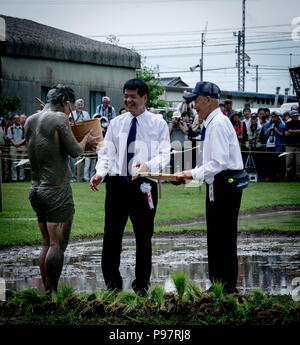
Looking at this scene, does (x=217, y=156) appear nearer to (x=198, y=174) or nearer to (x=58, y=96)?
(x=198, y=174)

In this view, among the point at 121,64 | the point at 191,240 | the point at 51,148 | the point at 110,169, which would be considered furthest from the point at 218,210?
the point at 121,64

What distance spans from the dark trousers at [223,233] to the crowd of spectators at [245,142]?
→ 44.4ft

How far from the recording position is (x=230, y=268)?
22.2 ft

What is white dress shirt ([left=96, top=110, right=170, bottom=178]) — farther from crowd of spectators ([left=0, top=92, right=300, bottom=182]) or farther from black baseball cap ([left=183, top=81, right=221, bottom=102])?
crowd of spectators ([left=0, top=92, right=300, bottom=182])

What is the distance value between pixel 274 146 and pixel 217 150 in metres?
16.2

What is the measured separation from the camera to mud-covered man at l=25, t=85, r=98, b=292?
6.83 meters

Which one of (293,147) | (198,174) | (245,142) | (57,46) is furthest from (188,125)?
(198,174)

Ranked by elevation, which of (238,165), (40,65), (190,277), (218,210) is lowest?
(190,277)

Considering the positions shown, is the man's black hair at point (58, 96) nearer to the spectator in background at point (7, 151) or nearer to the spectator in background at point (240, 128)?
the spectator in background at point (240, 128)

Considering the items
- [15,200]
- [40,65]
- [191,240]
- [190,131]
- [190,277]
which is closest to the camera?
[190,277]

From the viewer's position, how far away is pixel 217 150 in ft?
21.0

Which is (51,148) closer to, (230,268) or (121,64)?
(230,268)

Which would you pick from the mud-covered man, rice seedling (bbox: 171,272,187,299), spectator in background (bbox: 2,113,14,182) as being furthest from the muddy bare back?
spectator in background (bbox: 2,113,14,182)

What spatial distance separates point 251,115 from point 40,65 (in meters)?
10.3
